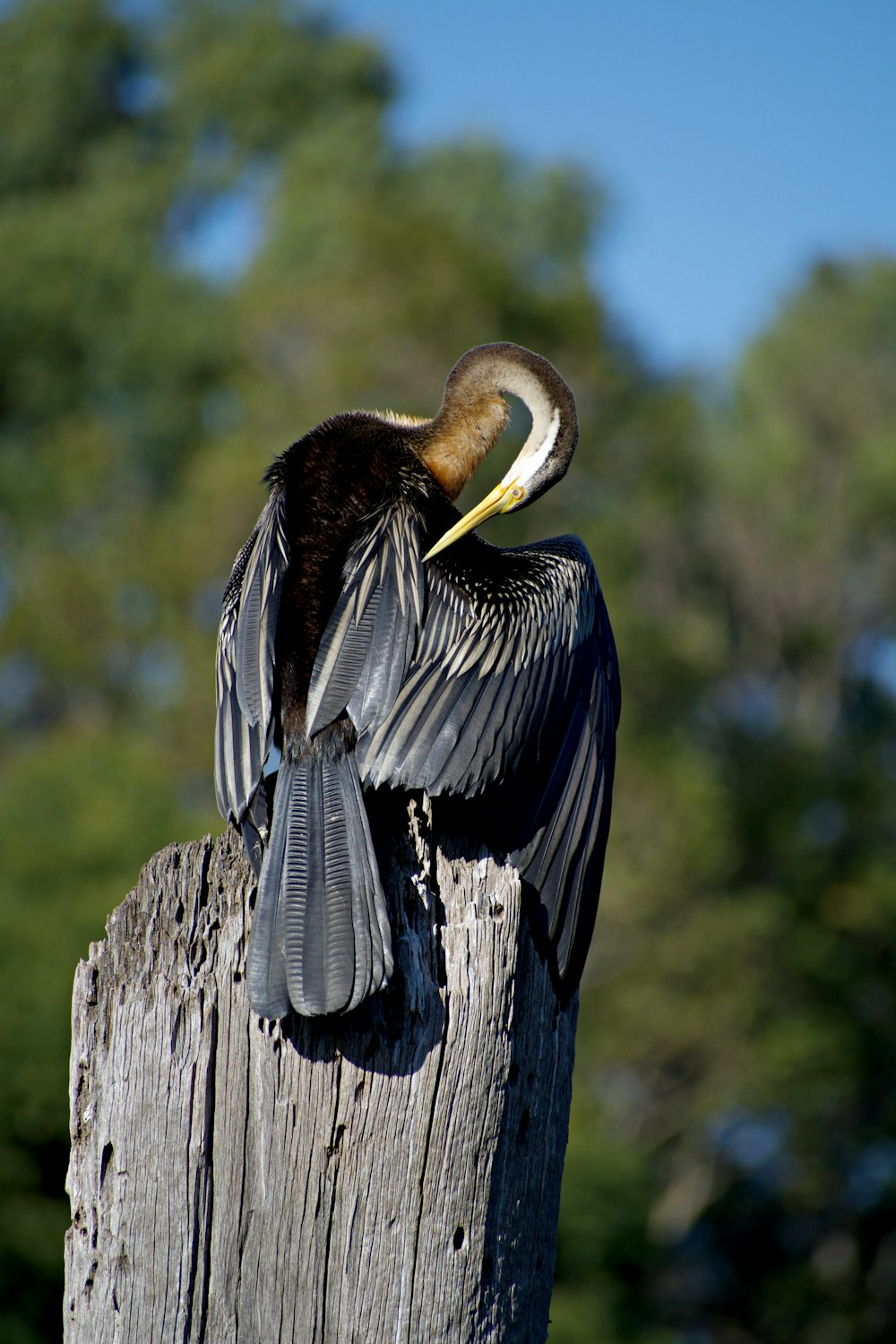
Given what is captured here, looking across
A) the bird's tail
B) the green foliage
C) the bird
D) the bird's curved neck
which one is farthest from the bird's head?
the green foliage

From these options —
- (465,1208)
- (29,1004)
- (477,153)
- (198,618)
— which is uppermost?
(477,153)

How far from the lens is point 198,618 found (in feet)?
60.1

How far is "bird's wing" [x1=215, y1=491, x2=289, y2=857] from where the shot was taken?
338 cm

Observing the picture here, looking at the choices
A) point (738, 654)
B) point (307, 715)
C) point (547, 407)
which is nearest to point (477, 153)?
point (738, 654)

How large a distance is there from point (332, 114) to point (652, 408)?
11.6 m

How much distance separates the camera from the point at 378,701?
342cm

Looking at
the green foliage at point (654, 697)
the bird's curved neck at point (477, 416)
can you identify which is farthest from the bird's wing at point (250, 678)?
the green foliage at point (654, 697)

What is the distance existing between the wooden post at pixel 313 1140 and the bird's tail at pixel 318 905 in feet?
0.24

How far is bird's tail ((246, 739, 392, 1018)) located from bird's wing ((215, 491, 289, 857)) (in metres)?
0.16

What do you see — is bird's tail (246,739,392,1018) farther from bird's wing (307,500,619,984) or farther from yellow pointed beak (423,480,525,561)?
yellow pointed beak (423,480,525,561)

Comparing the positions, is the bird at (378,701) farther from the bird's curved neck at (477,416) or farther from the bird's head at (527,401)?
the bird's head at (527,401)

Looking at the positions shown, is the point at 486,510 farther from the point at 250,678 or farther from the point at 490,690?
the point at 250,678

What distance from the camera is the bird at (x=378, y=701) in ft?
9.58

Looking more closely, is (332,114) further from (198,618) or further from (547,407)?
(547,407)
